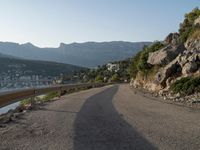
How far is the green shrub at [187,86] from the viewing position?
22.6m

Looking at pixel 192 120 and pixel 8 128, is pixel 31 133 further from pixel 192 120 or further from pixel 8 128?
pixel 192 120

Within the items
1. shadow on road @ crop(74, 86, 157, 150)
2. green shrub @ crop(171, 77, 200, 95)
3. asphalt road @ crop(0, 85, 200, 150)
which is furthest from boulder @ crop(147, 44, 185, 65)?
shadow on road @ crop(74, 86, 157, 150)

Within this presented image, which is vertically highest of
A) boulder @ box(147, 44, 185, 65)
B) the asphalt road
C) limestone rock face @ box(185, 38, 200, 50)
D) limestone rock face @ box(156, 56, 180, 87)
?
limestone rock face @ box(185, 38, 200, 50)

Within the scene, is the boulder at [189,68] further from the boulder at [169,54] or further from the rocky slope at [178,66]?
the boulder at [169,54]

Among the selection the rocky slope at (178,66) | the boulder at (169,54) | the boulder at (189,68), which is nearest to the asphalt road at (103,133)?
the rocky slope at (178,66)

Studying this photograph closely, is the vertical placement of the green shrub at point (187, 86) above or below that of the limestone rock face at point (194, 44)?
below

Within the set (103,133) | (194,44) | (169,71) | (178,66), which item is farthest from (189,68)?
(103,133)

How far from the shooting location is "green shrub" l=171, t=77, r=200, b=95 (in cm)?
2258

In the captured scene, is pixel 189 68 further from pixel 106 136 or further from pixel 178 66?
pixel 106 136

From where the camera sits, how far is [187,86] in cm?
2339

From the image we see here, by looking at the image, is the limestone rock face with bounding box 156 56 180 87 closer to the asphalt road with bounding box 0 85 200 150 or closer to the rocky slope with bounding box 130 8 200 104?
the rocky slope with bounding box 130 8 200 104

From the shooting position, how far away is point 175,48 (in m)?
36.1

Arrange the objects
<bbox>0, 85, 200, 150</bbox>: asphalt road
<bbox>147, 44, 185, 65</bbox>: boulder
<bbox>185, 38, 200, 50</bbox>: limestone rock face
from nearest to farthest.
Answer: <bbox>0, 85, 200, 150</bbox>: asphalt road
<bbox>185, 38, 200, 50</bbox>: limestone rock face
<bbox>147, 44, 185, 65</bbox>: boulder

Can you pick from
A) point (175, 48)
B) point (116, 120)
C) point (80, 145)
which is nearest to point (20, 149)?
point (80, 145)
